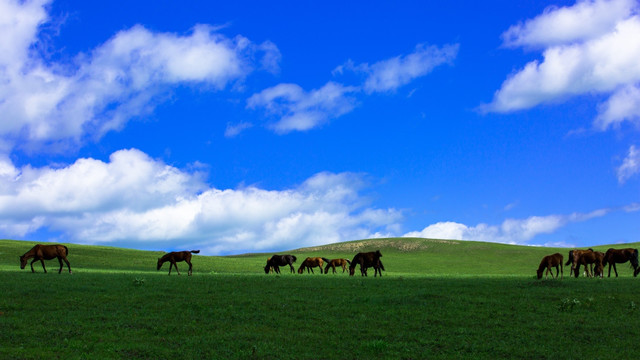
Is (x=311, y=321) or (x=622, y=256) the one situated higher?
(x=622, y=256)

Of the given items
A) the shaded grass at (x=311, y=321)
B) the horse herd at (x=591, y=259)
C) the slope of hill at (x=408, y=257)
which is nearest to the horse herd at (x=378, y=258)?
the horse herd at (x=591, y=259)

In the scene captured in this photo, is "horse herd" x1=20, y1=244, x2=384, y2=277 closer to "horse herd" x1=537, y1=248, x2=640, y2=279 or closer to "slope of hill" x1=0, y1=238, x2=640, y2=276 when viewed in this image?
"horse herd" x1=537, y1=248, x2=640, y2=279

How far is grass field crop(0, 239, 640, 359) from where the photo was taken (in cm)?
1513

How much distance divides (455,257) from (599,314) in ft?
269

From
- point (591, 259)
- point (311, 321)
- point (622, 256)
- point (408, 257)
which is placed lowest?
point (311, 321)

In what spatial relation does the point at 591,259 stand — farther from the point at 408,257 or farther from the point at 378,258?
the point at 408,257

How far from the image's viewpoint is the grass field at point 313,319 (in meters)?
15.1

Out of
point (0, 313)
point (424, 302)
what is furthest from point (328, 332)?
point (0, 313)

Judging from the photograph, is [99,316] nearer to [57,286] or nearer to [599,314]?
[57,286]

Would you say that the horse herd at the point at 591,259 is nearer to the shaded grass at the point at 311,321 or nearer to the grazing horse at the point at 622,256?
the grazing horse at the point at 622,256

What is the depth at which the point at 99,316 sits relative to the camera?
19000 mm

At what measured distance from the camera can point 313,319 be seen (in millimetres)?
18766

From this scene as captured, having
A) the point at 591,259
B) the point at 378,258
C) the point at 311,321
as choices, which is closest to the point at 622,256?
the point at 591,259

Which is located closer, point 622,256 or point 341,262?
point 622,256
